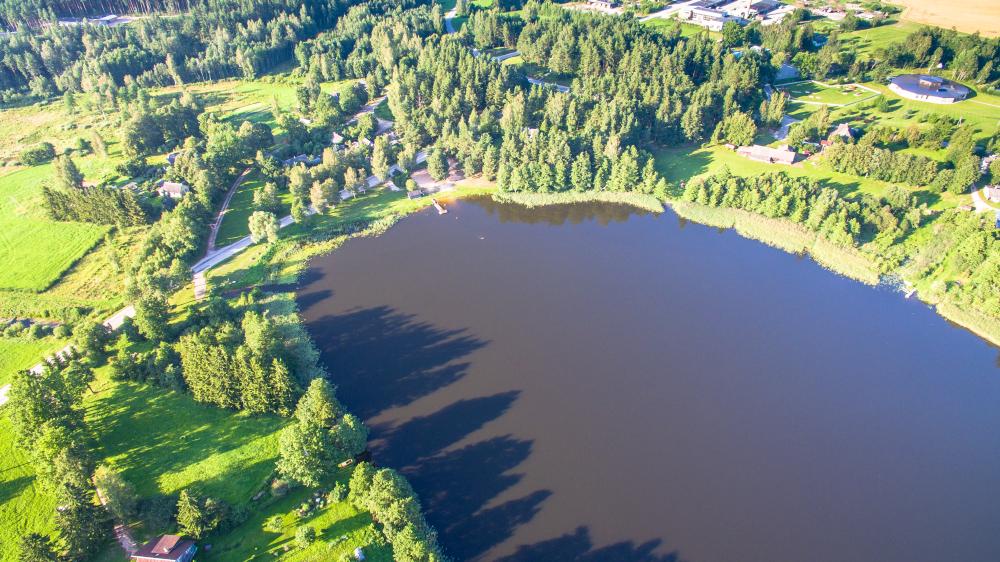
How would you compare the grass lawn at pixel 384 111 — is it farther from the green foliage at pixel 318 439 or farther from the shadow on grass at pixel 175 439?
the green foliage at pixel 318 439

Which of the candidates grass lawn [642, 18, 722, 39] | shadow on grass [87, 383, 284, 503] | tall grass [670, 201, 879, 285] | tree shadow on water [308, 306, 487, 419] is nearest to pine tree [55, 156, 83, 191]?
shadow on grass [87, 383, 284, 503]

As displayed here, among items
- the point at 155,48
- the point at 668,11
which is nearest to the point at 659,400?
the point at 668,11

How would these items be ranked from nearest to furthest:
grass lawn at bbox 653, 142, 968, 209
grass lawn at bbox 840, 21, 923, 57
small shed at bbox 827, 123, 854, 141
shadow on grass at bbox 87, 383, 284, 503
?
1. shadow on grass at bbox 87, 383, 284, 503
2. grass lawn at bbox 653, 142, 968, 209
3. small shed at bbox 827, 123, 854, 141
4. grass lawn at bbox 840, 21, 923, 57

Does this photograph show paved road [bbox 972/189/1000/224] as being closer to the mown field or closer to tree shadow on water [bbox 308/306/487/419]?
tree shadow on water [bbox 308/306/487/419]

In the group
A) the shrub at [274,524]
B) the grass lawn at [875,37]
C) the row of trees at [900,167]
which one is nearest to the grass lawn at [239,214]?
the shrub at [274,524]

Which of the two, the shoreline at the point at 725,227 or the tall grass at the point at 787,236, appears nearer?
the shoreline at the point at 725,227

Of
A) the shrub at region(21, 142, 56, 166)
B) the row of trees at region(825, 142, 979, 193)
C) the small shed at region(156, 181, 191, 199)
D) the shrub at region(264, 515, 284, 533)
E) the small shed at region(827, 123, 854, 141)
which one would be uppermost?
the shrub at region(21, 142, 56, 166)
